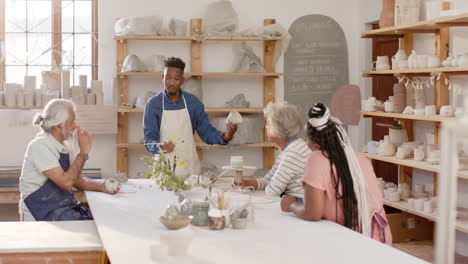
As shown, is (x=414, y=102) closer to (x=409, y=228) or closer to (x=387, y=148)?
(x=387, y=148)

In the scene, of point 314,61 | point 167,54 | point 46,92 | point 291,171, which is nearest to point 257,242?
point 291,171

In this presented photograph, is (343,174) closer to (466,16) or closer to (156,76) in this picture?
(466,16)

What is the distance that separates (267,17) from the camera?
6.89 metres

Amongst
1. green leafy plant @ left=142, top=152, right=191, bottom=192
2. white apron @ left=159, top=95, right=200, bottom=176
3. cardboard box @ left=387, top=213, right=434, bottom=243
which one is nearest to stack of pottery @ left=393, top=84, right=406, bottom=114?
cardboard box @ left=387, top=213, right=434, bottom=243

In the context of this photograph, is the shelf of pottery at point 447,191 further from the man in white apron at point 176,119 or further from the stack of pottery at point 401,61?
the stack of pottery at point 401,61

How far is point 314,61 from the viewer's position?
702 cm

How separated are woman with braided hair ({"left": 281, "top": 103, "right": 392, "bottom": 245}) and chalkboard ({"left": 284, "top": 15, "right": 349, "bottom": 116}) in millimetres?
3801

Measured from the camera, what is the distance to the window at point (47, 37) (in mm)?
6617

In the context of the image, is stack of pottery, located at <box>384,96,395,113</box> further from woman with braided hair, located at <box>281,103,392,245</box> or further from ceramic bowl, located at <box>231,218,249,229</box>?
ceramic bowl, located at <box>231,218,249,229</box>

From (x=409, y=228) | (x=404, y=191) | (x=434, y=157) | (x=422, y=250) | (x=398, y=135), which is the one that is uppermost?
(x=398, y=135)

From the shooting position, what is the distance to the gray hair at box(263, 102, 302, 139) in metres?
3.72

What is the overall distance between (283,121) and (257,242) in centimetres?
106

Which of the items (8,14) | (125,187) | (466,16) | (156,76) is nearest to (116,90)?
(156,76)

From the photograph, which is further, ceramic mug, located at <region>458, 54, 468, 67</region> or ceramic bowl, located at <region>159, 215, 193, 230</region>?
ceramic mug, located at <region>458, 54, 468, 67</region>
